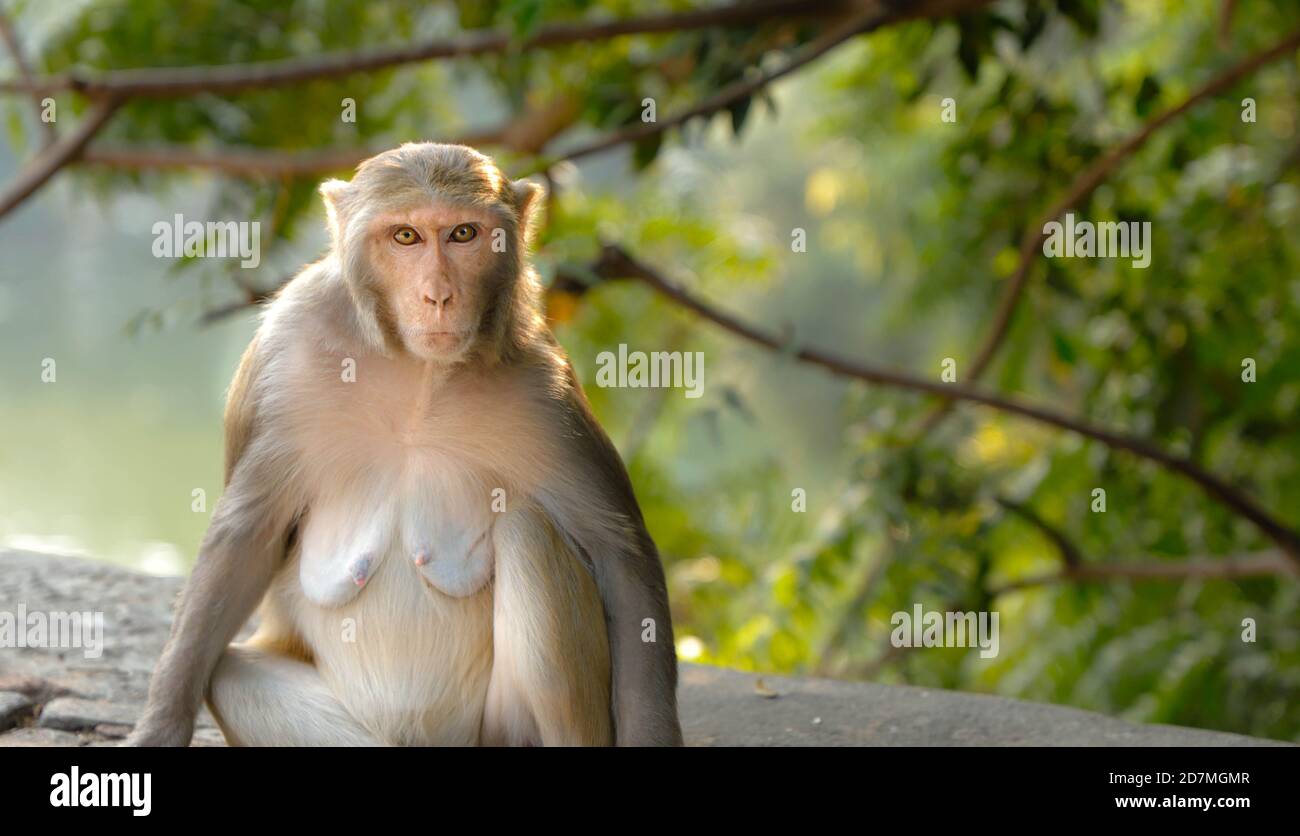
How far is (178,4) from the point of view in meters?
9.33

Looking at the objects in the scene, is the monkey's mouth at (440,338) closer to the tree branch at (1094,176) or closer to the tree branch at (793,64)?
the tree branch at (793,64)

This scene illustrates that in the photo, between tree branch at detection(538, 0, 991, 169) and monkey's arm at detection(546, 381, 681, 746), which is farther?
tree branch at detection(538, 0, 991, 169)

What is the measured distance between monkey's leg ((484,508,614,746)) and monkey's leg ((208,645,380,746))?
1.45ft

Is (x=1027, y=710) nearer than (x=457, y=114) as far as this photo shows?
Yes

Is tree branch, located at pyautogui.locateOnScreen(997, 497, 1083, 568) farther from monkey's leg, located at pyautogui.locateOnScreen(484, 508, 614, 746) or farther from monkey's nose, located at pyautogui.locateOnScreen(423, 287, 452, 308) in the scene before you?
monkey's nose, located at pyautogui.locateOnScreen(423, 287, 452, 308)

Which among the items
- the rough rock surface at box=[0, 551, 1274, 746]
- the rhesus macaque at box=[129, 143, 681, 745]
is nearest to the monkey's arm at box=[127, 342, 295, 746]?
the rhesus macaque at box=[129, 143, 681, 745]

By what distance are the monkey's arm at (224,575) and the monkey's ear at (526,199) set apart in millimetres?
765

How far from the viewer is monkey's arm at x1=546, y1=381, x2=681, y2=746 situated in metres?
3.45

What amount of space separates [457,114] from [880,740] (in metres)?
9.20

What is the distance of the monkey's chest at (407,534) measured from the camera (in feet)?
11.4

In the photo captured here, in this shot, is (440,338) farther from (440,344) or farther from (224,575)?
(224,575)
